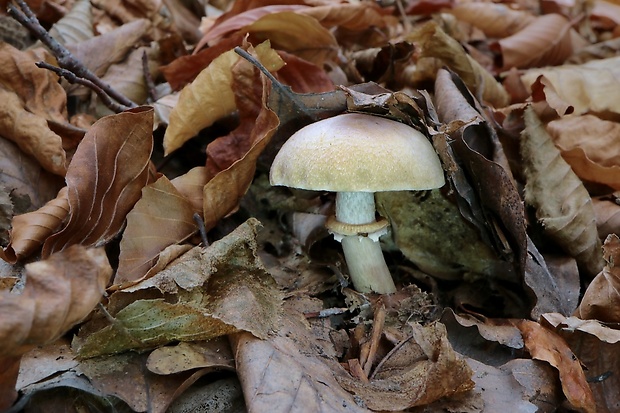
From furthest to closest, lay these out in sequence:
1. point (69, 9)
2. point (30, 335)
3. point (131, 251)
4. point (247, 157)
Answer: point (69, 9) < point (247, 157) < point (131, 251) < point (30, 335)

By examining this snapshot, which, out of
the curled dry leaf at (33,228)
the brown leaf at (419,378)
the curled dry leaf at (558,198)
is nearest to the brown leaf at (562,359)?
the brown leaf at (419,378)

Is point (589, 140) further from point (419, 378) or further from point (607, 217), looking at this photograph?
point (419, 378)

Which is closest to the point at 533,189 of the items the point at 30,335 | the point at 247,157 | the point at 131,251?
the point at 247,157

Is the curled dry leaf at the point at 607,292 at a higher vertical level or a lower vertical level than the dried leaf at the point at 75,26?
lower

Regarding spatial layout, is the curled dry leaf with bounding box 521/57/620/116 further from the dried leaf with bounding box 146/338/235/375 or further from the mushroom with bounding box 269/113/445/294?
the dried leaf with bounding box 146/338/235/375

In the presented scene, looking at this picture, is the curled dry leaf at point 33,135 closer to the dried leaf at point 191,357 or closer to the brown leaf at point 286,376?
the dried leaf at point 191,357

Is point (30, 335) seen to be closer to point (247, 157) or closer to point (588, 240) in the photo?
point (247, 157)

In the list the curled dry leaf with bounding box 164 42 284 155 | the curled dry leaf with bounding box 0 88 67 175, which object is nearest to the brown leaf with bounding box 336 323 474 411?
the curled dry leaf with bounding box 164 42 284 155
